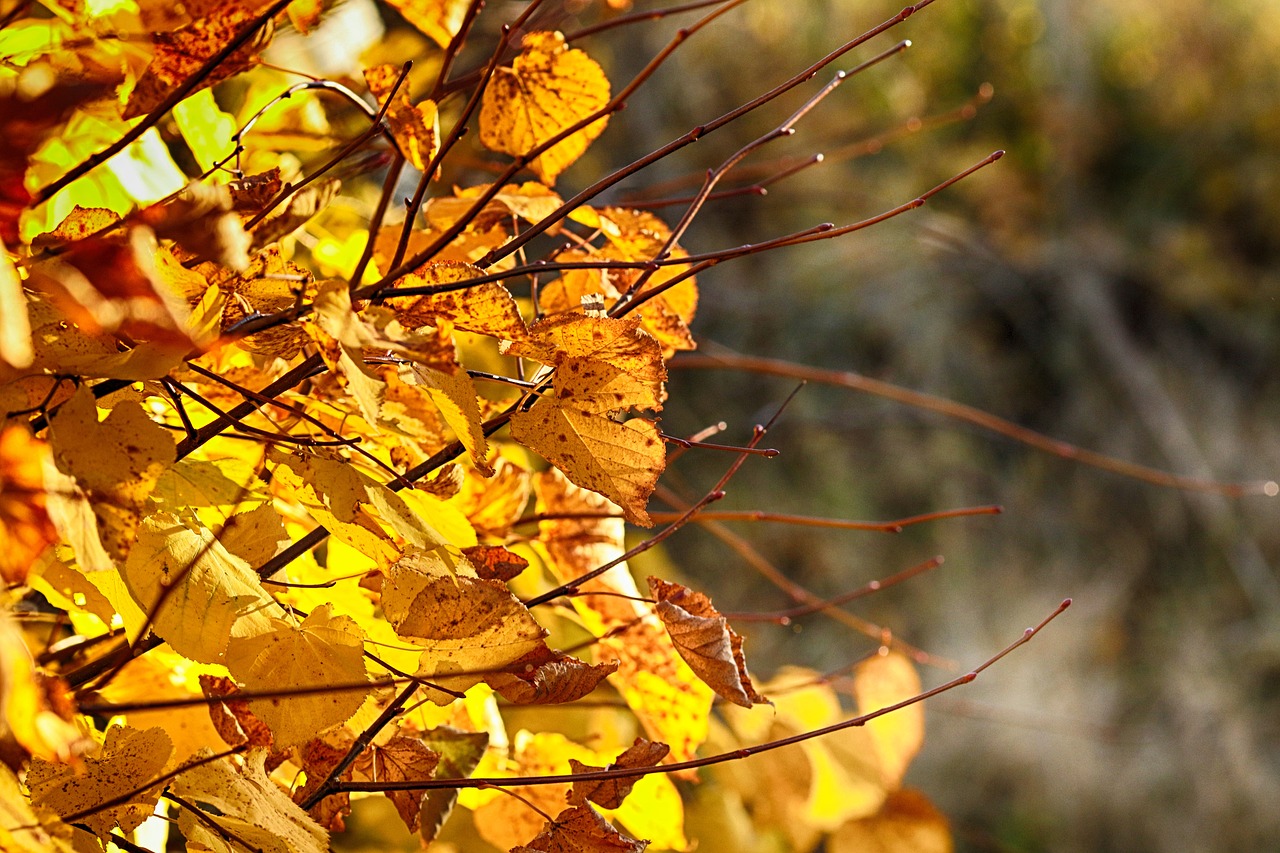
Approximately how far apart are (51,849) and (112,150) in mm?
A: 110

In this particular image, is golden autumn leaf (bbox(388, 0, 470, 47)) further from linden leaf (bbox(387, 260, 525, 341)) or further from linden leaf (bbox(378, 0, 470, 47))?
linden leaf (bbox(387, 260, 525, 341))

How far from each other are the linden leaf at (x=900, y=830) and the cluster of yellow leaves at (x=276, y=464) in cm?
18

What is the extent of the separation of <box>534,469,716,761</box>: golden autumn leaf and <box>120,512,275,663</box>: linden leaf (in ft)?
0.34

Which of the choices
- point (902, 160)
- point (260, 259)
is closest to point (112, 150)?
point (260, 259)

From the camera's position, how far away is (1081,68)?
56.9 inches

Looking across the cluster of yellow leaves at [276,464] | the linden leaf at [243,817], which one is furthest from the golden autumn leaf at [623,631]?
the linden leaf at [243,817]

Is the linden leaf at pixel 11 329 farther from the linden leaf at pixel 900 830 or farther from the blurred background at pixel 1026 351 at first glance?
the blurred background at pixel 1026 351

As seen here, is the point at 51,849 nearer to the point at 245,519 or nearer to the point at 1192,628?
the point at 245,519

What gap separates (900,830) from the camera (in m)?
0.42

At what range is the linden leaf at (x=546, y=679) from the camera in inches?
7.5

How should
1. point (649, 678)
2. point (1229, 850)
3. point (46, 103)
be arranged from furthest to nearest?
point (1229, 850) < point (649, 678) < point (46, 103)

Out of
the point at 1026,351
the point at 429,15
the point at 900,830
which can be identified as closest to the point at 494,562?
the point at 429,15

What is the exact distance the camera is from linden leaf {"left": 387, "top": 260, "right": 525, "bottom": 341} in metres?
0.19

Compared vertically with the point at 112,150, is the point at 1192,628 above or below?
below
